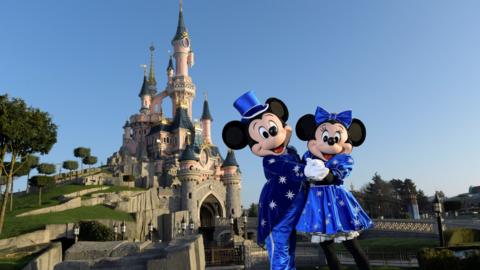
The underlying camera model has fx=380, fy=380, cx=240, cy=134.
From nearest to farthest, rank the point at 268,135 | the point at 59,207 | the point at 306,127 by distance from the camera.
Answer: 1. the point at 268,135
2. the point at 306,127
3. the point at 59,207

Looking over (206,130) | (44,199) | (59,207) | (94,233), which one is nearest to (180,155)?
(206,130)

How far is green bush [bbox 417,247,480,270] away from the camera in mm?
10133

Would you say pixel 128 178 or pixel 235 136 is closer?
pixel 235 136

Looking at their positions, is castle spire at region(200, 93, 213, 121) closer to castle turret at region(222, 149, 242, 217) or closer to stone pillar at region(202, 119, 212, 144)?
stone pillar at region(202, 119, 212, 144)

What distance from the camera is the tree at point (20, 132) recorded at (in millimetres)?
A: 19594

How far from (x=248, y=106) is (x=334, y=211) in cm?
294

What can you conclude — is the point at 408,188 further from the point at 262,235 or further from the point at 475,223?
the point at 262,235

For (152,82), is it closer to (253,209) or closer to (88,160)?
(88,160)

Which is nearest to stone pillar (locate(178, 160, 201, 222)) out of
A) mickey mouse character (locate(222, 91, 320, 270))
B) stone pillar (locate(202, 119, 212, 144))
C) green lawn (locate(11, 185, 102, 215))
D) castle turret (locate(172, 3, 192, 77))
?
green lawn (locate(11, 185, 102, 215))

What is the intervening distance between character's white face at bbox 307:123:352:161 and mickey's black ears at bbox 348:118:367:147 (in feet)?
1.05

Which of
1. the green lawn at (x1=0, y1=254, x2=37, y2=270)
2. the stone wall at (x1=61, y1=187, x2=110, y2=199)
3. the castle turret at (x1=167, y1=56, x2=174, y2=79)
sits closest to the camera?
the green lawn at (x1=0, y1=254, x2=37, y2=270)

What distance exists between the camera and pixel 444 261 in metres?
10.5

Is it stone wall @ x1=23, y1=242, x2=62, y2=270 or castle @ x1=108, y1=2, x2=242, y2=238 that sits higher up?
castle @ x1=108, y1=2, x2=242, y2=238

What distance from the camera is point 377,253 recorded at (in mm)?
18781
